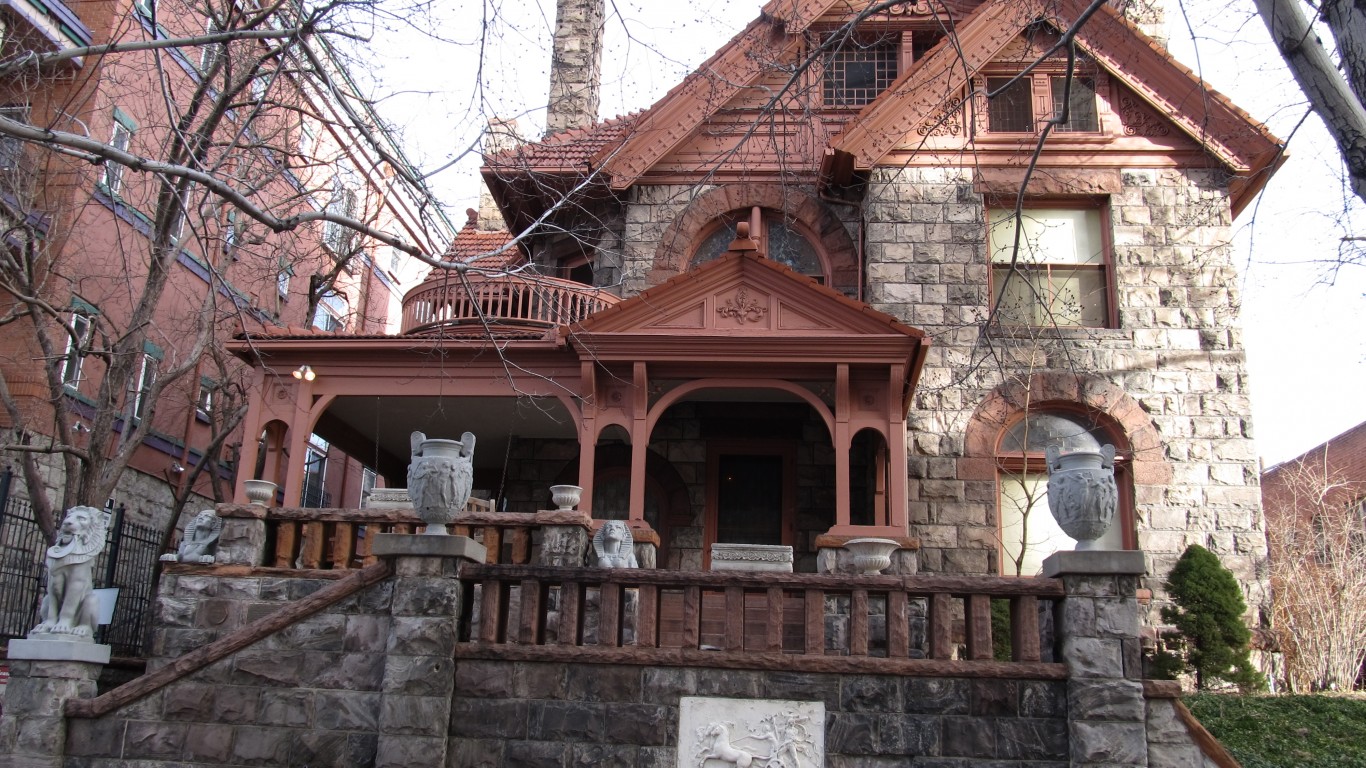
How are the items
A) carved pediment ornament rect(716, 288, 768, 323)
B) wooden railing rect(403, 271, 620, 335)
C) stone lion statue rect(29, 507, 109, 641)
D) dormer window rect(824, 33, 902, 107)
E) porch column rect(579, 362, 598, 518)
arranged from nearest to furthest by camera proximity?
1. stone lion statue rect(29, 507, 109, 641)
2. porch column rect(579, 362, 598, 518)
3. carved pediment ornament rect(716, 288, 768, 323)
4. wooden railing rect(403, 271, 620, 335)
5. dormer window rect(824, 33, 902, 107)

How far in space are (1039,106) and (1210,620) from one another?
24.0 feet

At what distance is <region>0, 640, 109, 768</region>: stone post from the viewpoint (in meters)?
8.72

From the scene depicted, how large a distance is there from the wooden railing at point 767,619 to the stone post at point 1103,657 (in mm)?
157

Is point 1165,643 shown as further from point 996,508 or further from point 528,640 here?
point 528,640

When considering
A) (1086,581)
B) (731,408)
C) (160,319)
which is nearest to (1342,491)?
(731,408)

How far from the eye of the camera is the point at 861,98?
17.1 m

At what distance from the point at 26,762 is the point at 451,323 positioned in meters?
7.17

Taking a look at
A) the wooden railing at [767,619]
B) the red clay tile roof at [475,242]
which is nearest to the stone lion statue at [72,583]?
the wooden railing at [767,619]

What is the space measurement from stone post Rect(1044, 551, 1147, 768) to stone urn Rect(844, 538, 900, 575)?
126 inches

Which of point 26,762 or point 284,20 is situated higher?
point 284,20

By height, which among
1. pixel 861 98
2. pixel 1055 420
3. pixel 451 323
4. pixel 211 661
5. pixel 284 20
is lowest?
pixel 211 661

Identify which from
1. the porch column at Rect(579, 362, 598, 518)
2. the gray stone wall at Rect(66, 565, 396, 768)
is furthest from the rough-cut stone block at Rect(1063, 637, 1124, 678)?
the porch column at Rect(579, 362, 598, 518)

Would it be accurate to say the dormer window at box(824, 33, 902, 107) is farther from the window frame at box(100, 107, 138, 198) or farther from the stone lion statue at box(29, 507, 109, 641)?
the stone lion statue at box(29, 507, 109, 641)

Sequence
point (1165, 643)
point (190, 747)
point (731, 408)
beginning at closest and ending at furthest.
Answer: point (190, 747), point (1165, 643), point (731, 408)
